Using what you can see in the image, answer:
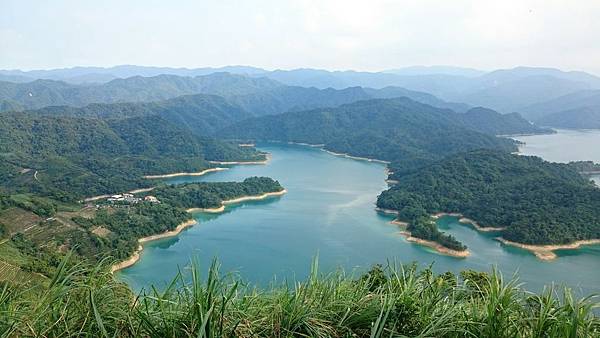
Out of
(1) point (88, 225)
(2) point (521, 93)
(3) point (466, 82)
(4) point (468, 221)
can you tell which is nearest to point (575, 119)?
(2) point (521, 93)

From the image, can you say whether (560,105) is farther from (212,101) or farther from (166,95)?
(166,95)

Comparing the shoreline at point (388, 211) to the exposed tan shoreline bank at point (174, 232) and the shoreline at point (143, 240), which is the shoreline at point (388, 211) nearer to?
the exposed tan shoreline bank at point (174, 232)

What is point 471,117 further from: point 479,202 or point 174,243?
point 174,243

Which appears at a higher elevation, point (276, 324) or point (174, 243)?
point (276, 324)

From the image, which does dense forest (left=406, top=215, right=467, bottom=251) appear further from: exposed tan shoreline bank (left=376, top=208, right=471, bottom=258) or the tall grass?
the tall grass

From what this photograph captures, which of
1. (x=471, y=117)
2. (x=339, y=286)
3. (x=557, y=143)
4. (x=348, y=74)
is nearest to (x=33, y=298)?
(x=339, y=286)

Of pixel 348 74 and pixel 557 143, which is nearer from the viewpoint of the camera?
pixel 557 143

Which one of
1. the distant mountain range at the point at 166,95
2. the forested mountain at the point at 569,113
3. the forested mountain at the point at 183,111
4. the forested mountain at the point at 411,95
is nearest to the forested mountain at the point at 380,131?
the forested mountain at the point at 183,111
